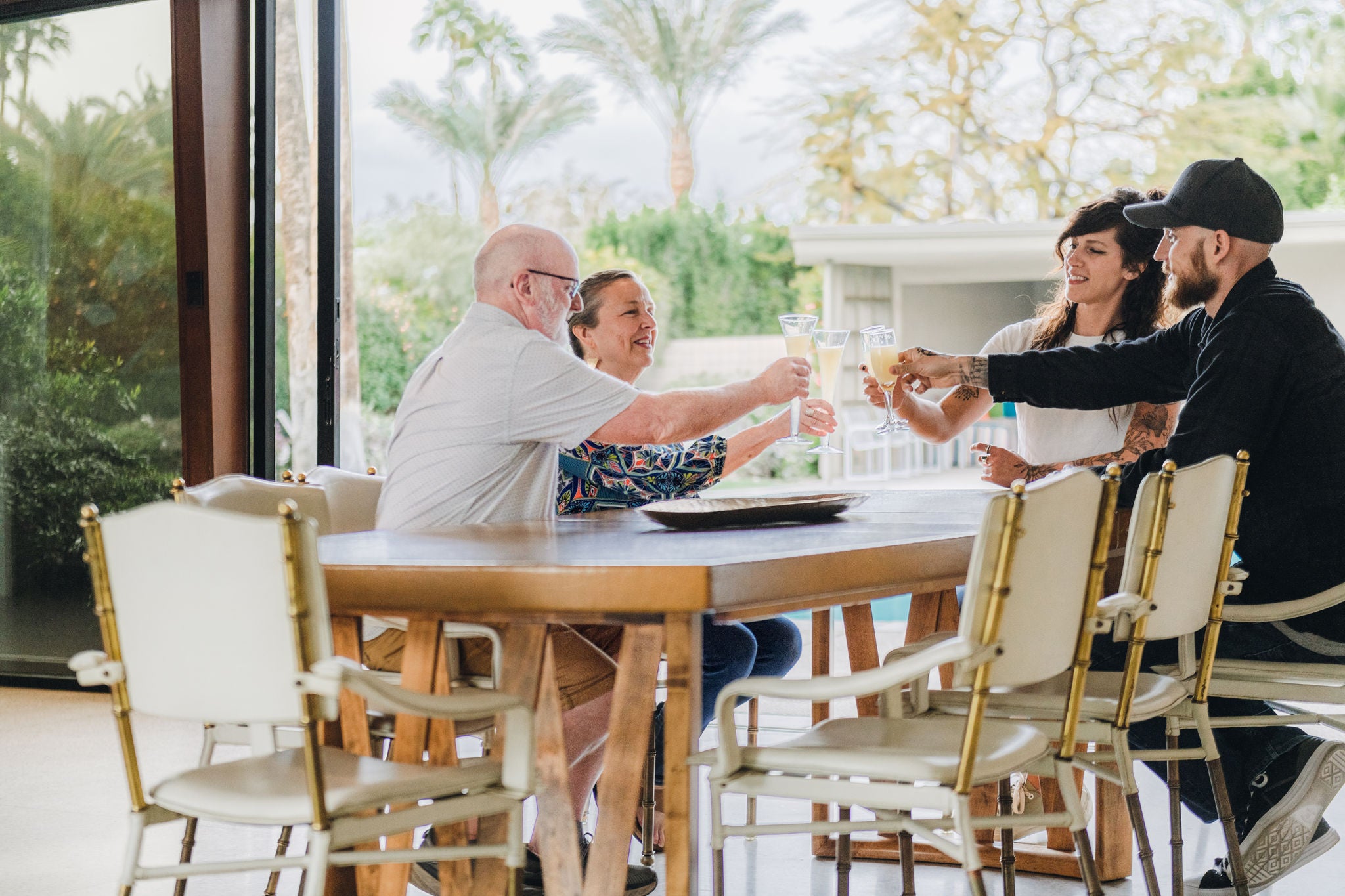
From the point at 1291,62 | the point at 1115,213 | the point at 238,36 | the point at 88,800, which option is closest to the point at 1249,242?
the point at 1115,213

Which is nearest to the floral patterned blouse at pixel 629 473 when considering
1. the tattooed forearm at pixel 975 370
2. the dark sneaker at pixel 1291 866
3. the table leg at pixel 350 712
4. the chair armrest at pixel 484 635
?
the tattooed forearm at pixel 975 370

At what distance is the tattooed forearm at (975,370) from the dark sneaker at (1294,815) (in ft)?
3.64

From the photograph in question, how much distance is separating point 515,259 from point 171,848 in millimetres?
1759

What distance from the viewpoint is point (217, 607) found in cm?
168

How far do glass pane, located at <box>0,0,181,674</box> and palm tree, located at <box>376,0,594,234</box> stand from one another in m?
14.1

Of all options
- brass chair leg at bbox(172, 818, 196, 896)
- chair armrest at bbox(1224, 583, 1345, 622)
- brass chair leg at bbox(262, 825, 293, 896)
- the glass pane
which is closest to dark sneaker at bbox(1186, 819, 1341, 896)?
chair armrest at bbox(1224, 583, 1345, 622)

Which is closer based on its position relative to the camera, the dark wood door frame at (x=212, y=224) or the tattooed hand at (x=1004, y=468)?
the tattooed hand at (x=1004, y=468)

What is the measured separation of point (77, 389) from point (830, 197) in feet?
53.4

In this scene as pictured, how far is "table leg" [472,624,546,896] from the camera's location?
2.05 m

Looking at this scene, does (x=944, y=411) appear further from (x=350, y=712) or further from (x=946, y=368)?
(x=350, y=712)

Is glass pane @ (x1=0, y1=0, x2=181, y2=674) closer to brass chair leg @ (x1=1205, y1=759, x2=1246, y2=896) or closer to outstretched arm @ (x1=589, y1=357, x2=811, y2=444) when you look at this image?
outstretched arm @ (x1=589, y1=357, x2=811, y2=444)

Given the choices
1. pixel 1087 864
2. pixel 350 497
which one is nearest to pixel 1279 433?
pixel 1087 864

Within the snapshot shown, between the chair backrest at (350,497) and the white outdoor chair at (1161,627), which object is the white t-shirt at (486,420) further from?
the white outdoor chair at (1161,627)

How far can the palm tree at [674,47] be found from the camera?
2011 centimetres
